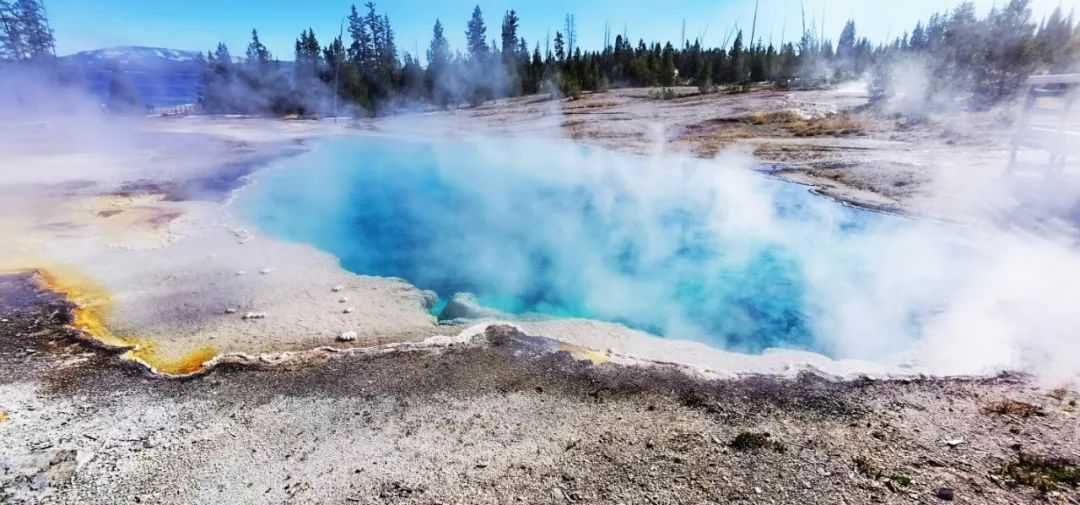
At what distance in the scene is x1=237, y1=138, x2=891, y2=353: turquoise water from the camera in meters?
7.64

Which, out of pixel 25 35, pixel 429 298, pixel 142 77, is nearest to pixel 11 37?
pixel 25 35

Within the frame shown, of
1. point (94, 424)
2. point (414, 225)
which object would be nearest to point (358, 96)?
point (414, 225)

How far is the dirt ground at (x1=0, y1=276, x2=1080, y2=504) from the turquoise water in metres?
1.94

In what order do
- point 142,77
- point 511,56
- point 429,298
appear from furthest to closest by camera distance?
point 142,77 → point 511,56 → point 429,298

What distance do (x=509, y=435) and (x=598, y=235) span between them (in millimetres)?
6974

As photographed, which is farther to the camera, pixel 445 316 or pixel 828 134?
pixel 828 134

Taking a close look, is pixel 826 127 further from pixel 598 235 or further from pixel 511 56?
pixel 511 56

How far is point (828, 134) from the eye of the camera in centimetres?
1998

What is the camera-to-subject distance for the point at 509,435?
4.34 m

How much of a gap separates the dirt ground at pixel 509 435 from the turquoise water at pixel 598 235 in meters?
1.94

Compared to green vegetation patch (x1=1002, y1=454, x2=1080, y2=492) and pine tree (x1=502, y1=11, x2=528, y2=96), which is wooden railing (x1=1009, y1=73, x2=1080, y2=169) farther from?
pine tree (x1=502, y1=11, x2=528, y2=96)

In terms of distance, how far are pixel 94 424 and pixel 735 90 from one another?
36052 millimetres

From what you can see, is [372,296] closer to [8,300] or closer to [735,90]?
[8,300]

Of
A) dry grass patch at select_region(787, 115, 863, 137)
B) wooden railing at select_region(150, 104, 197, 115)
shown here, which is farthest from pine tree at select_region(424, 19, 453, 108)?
dry grass patch at select_region(787, 115, 863, 137)
